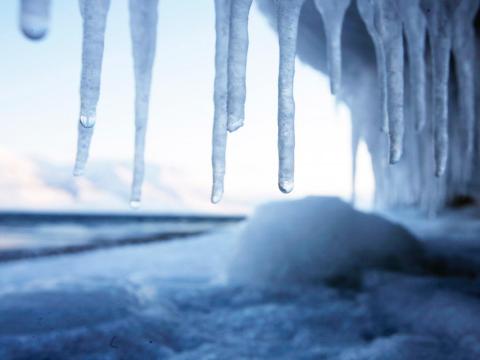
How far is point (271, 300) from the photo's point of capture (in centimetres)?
313

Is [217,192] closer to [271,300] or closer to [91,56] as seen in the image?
[91,56]

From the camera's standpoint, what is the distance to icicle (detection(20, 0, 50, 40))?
1276 millimetres

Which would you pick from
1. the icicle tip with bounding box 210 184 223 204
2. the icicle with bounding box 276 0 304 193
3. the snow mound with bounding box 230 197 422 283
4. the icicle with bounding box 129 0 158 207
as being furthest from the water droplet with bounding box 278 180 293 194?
the snow mound with bounding box 230 197 422 283

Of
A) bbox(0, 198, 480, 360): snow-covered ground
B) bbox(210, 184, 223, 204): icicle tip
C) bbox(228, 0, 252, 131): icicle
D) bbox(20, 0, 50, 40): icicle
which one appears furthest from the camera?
bbox(0, 198, 480, 360): snow-covered ground

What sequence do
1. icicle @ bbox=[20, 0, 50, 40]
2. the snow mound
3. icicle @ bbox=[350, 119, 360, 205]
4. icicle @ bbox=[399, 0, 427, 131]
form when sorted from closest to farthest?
icicle @ bbox=[20, 0, 50, 40] → icicle @ bbox=[399, 0, 427, 131] → the snow mound → icicle @ bbox=[350, 119, 360, 205]

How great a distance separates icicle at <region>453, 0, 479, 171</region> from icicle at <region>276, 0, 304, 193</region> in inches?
66.6

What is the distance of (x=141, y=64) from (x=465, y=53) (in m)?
2.40

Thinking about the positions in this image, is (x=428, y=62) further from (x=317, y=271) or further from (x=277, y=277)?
(x=277, y=277)

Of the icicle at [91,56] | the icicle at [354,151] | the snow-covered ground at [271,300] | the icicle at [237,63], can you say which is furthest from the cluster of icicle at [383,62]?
the icicle at [354,151]

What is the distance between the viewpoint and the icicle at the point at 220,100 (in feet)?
5.77

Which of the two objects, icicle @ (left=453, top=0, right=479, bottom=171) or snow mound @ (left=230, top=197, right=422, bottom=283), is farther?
snow mound @ (left=230, top=197, right=422, bottom=283)

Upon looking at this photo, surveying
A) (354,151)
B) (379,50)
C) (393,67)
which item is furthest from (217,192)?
(354,151)

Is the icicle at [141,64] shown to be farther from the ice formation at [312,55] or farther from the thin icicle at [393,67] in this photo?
the thin icicle at [393,67]

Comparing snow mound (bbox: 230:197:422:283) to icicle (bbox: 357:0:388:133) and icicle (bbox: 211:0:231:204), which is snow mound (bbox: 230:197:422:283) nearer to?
icicle (bbox: 357:0:388:133)
